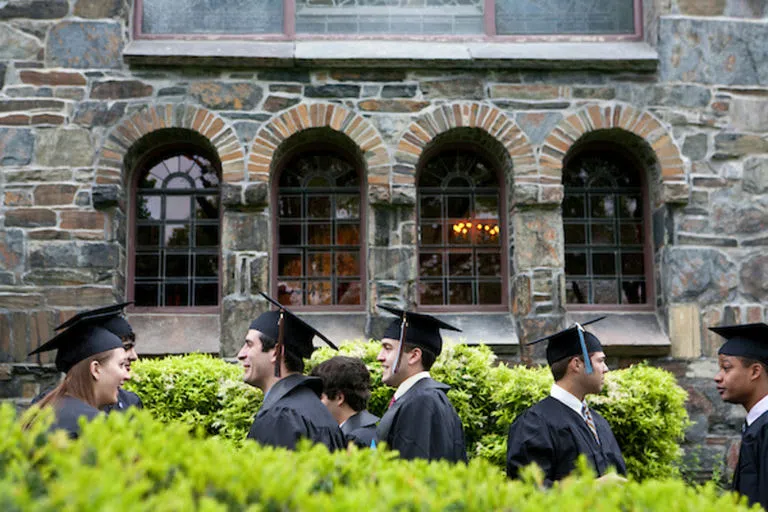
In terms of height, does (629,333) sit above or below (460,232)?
below

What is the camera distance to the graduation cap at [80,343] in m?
4.18

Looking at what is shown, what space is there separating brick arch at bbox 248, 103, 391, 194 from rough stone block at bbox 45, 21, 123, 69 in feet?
5.61

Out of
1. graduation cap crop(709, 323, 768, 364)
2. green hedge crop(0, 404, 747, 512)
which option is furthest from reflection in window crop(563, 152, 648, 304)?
green hedge crop(0, 404, 747, 512)

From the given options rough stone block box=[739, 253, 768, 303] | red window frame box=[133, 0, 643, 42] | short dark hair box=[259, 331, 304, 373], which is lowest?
short dark hair box=[259, 331, 304, 373]

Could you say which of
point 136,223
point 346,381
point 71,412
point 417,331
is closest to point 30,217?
point 136,223

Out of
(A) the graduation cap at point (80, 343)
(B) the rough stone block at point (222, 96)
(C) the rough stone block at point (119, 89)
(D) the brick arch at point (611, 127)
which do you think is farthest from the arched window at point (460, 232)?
(A) the graduation cap at point (80, 343)

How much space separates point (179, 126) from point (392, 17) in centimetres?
266

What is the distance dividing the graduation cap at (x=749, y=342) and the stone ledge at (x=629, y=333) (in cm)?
306

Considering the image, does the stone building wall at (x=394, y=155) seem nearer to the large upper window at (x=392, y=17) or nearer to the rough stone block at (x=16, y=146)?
the rough stone block at (x=16, y=146)

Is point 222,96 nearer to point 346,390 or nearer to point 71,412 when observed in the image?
point 346,390

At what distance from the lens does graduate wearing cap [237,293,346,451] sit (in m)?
4.07

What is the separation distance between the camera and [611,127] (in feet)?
27.5

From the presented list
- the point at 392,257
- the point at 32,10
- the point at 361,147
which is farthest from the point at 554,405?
the point at 32,10

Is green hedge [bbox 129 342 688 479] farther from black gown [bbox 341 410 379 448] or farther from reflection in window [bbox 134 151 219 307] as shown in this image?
reflection in window [bbox 134 151 219 307]
